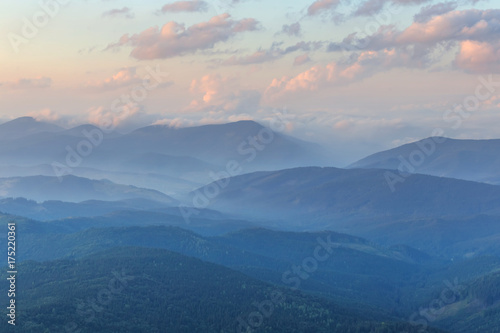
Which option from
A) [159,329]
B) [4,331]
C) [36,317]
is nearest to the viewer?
[4,331]

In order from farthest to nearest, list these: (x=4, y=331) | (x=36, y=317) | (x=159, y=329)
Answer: (x=159, y=329) < (x=36, y=317) < (x=4, y=331)

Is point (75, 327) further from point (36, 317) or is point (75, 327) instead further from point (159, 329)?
point (159, 329)

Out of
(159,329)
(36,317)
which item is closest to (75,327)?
(36,317)

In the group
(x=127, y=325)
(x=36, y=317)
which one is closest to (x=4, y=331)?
(x=36, y=317)

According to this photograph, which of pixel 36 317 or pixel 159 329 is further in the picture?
pixel 159 329

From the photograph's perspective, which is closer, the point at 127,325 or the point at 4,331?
the point at 4,331

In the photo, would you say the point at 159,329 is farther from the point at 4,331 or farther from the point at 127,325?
the point at 4,331

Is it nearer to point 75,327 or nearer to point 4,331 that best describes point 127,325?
point 75,327

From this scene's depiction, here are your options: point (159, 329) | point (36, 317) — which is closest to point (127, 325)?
point (159, 329)
